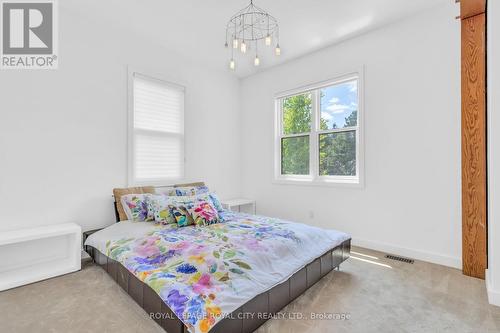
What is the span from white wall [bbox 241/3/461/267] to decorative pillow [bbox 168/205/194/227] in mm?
1985

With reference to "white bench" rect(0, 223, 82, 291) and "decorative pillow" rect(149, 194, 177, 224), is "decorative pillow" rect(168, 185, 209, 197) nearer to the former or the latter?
"decorative pillow" rect(149, 194, 177, 224)

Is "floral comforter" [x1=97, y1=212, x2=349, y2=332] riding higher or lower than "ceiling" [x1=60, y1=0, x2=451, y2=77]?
lower

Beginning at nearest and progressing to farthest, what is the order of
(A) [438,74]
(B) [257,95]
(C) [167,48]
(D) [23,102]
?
(D) [23,102]
(A) [438,74]
(C) [167,48]
(B) [257,95]

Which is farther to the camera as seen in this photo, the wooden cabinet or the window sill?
the window sill

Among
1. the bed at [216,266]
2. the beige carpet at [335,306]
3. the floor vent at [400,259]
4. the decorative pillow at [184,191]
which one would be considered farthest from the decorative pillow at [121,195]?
the floor vent at [400,259]

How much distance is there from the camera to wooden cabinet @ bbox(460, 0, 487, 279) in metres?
2.42

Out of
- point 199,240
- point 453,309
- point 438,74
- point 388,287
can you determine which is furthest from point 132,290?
point 438,74

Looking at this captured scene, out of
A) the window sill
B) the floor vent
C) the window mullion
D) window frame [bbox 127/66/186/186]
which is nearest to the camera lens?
the floor vent

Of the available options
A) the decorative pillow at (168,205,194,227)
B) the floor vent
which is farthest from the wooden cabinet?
the decorative pillow at (168,205,194,227)

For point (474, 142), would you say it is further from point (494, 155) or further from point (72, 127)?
point (72, 127)

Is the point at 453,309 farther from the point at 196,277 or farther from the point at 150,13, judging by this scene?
the point at 150,13

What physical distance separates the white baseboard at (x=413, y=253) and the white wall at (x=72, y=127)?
3317 millimetres

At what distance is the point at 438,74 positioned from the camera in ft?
9.02

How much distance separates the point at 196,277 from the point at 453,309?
195cm
